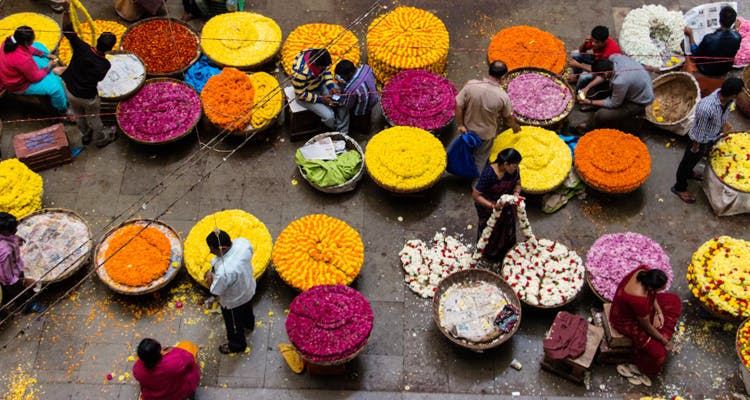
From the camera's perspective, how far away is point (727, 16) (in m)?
8.98

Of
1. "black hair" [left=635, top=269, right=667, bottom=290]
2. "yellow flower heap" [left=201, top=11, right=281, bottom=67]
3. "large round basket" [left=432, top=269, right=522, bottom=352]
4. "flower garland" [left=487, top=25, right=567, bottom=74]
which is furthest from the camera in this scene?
"flower garland" [left=487, top=25, right=567, bottom=74]

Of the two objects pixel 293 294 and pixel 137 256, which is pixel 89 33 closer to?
pixel 137 256

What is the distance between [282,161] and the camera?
8992 mm

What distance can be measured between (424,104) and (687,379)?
4049mm

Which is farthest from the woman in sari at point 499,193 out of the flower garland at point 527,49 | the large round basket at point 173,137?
the large round basket at point 173,137

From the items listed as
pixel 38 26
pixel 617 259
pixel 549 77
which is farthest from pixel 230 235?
pixel 549 77

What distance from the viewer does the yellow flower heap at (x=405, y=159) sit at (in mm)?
8305

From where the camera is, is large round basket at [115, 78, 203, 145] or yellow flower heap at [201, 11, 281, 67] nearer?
large round basket at [115, 78, 203, 145]

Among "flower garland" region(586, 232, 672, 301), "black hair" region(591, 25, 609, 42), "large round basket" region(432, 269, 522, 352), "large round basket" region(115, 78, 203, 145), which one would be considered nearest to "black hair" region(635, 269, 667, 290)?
"flower garland" region(586, 232, 672, 301)

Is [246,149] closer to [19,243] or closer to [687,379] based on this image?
[19,243]

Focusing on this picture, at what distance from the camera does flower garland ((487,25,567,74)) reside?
31.4 ft

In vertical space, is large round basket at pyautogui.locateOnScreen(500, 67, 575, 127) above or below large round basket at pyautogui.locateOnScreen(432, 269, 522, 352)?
above

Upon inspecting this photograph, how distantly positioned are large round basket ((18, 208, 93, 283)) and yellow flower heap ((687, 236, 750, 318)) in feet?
19.9

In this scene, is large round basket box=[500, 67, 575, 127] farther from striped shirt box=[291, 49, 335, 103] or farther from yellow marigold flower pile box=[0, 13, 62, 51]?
yellow marigold flower pile box=[0, 13, 62, 51]
